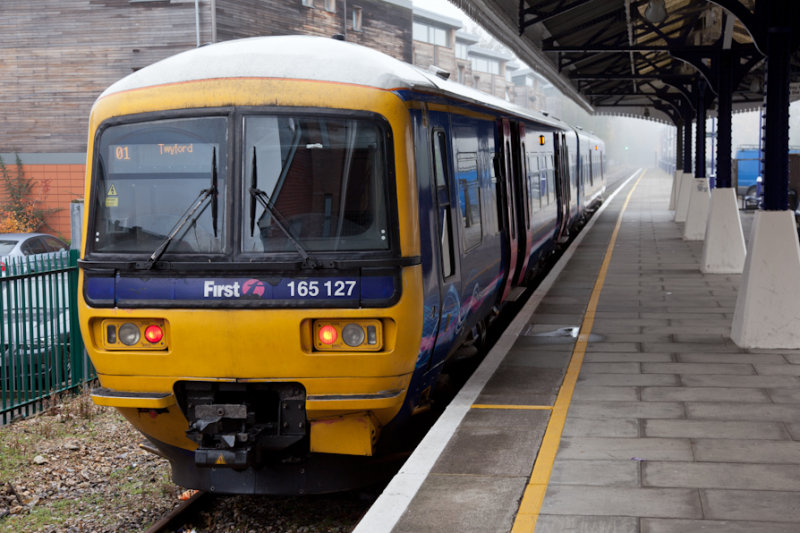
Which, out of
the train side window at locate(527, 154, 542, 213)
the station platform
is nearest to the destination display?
the station platform

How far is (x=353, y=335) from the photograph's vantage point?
557 centimetres

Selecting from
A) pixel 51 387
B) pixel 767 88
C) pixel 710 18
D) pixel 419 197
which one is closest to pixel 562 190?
pixel 710 18

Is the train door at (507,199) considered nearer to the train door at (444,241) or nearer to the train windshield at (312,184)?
the train door at (444,241)

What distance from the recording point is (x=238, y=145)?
561cm

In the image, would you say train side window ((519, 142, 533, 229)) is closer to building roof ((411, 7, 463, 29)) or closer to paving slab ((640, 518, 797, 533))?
paving slab ((640, 518, 797, 533))

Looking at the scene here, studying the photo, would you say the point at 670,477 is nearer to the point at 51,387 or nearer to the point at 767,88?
the point at 767,88

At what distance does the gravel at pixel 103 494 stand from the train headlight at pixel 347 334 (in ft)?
4.47

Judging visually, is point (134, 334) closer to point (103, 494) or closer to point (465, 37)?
point (103, 494)

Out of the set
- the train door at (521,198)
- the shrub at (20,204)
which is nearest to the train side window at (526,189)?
the train door at (521,198)

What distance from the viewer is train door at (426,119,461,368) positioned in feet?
20.9

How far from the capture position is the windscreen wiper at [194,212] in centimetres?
562

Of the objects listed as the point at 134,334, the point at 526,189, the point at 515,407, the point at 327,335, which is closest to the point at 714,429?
the point at 515,407

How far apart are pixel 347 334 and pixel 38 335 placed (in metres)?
4.77

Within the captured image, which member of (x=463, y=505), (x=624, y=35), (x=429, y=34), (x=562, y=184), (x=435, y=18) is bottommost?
(x=463, y=505)
